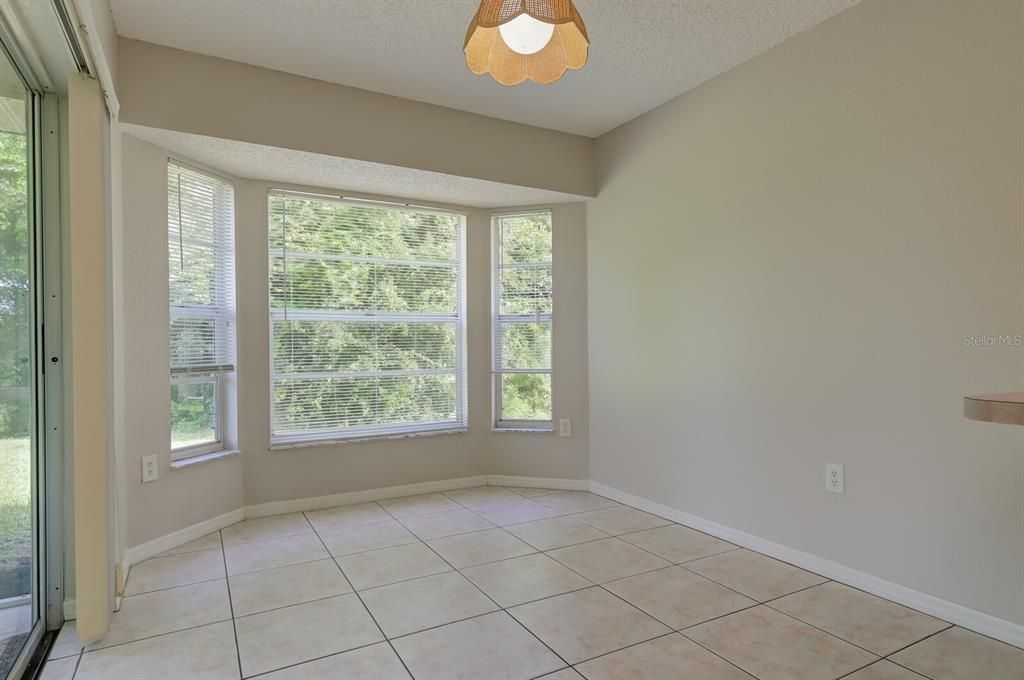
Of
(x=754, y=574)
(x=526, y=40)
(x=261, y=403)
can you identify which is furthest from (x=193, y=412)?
(x=754, y=574)

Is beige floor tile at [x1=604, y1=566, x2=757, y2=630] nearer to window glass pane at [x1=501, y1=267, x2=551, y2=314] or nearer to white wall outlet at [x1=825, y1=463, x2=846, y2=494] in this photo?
white wall outlet at [x1=825, y1=463, x2=846, y2=494]

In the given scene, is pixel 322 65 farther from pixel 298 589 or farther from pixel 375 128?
pixel 298 589

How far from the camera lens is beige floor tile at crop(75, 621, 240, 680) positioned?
188cm

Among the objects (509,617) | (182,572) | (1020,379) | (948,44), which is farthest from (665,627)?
(948,44)

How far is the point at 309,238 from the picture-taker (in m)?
3.79

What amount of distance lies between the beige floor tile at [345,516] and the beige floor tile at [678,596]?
1631mm

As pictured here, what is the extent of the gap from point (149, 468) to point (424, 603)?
162 cm

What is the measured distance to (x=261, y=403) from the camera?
11.9ft

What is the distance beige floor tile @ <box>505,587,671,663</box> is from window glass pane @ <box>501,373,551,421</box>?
1932mm

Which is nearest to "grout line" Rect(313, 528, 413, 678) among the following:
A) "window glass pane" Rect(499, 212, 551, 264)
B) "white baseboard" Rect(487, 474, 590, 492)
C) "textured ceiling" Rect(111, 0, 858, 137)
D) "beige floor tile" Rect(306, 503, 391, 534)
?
"beige floor tile" Rect(306, 503, 391, 534)

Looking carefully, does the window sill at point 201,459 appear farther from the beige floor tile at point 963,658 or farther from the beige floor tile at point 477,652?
the beige floor tile at point 963,658

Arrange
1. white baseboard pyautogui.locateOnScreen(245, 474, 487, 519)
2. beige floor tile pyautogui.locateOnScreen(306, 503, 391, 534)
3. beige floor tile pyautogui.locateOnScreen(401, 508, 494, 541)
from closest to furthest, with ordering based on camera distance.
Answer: beige floor tile pyautogui.locateOnScreen(401, 508, 494, 541) < beige floor tile pyautogui.locateOnScreen(306, 503, 391, 534) < white baseboard pyautogui.locateOnScreen(245, 474, 487, 519)

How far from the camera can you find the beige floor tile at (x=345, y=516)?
3418 millimetres

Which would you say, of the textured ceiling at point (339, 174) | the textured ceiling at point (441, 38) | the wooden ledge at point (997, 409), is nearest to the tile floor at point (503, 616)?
the wooden ledge at point (997, 409)
